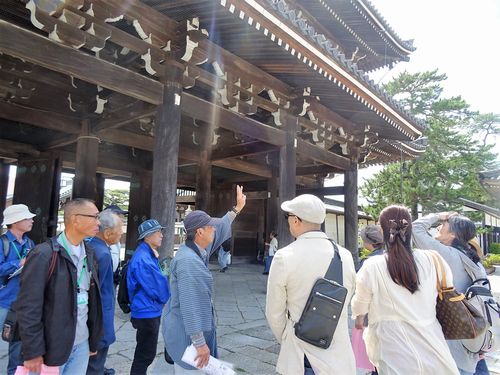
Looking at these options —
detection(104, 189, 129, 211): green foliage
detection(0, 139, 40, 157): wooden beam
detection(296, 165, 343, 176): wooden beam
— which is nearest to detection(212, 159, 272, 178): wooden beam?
detection(296, 165, 343, 176): wooden beam

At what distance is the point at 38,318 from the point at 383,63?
1091 cm

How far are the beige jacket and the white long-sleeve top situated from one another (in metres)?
0.18

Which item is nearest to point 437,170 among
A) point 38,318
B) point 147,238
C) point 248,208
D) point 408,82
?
point 408,82

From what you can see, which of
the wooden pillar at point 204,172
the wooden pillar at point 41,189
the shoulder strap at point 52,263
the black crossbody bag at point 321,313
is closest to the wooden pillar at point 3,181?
the wooden pillar at point 41,189

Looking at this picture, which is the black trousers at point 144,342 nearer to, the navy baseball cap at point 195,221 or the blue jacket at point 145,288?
the blue jacket at point 145,288

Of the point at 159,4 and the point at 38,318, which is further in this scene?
the point at 159,4

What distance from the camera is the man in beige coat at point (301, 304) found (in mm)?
1880

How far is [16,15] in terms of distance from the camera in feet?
14.0

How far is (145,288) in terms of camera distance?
2818mm

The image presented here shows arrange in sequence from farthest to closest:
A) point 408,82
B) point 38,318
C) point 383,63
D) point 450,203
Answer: point 408,82 → point 450,203 → point 383,63 → point 38,318

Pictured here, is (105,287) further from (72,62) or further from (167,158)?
(72,62)

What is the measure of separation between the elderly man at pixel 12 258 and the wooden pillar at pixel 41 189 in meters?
4.32

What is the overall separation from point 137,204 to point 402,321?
8575 millimetres

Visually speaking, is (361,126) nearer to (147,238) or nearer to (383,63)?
(383,63)
